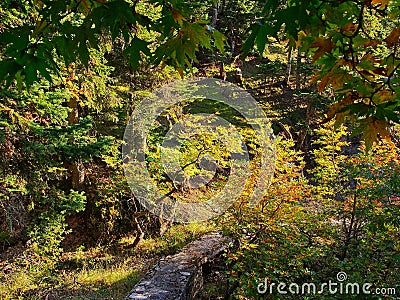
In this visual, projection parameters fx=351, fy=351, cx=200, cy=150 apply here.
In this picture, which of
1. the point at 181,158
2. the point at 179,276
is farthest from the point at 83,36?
the point at 181,158

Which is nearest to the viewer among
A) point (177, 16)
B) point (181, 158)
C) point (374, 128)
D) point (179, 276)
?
point (374, 128)

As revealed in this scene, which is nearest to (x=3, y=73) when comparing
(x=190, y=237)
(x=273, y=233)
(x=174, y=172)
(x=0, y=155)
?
(x=273, y=233)

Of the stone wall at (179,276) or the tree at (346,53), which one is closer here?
the tree at (346,53)

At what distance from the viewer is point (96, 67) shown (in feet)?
21.3

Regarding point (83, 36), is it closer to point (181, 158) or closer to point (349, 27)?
point (349, 27)

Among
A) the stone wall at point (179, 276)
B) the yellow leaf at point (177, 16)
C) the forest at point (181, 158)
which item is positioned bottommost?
the stone wall at point (179, 276)

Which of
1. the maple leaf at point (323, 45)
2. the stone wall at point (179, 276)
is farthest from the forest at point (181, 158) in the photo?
the stone wall at point (179, 276)

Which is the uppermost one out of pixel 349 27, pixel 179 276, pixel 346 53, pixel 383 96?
pixel 349 27

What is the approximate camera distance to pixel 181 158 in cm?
648

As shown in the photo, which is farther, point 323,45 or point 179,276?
point 179,276

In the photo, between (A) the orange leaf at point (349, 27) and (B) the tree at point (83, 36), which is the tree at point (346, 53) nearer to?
(A) the orange leaf at point (349, 27)

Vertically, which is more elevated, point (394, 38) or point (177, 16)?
point (177, 16)

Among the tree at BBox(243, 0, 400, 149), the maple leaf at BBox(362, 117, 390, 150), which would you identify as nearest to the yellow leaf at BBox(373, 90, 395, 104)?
the tree at BBox(243, 0, 400, 149)

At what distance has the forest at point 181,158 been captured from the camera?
45.1 inches
